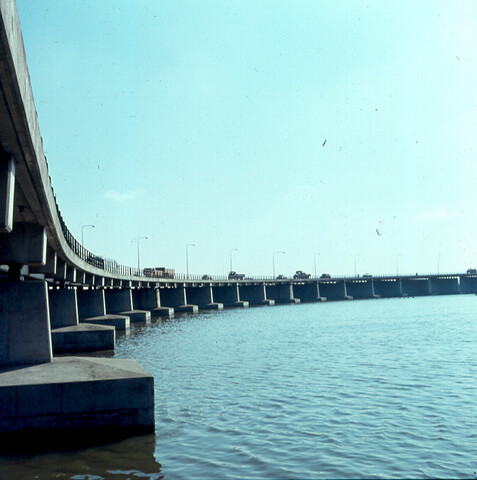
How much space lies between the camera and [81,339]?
4034 centimetres

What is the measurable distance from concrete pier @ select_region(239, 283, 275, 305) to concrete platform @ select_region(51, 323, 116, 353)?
12136cm

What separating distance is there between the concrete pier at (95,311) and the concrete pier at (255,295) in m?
98.4

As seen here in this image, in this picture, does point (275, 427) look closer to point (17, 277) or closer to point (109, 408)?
point (109, 408)

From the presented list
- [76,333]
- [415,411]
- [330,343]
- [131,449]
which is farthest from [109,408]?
[330,343]

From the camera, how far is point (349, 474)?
43.8 ft

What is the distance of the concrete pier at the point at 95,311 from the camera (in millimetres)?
63562

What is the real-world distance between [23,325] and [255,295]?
14585cm

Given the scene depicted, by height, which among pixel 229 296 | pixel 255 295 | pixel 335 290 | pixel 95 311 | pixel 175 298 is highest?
pixel 175 298

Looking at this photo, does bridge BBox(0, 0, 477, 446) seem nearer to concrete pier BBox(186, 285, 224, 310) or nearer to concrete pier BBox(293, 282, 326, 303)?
concrete pier BBox(186, 285, 224, 310)

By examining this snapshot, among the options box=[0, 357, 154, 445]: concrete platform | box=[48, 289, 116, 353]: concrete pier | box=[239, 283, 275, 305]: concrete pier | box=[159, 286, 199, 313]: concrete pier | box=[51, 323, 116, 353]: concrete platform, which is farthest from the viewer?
box=[239, 283, 275, 305]: concrete pier

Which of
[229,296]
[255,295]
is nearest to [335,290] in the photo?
[255,295]

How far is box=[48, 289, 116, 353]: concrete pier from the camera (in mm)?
39759

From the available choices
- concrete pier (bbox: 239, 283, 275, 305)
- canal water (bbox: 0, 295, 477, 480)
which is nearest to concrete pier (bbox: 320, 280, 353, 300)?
concrete pier (bbox: 239, 283, 275, 305)

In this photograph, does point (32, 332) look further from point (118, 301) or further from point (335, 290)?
point (335, 290)
